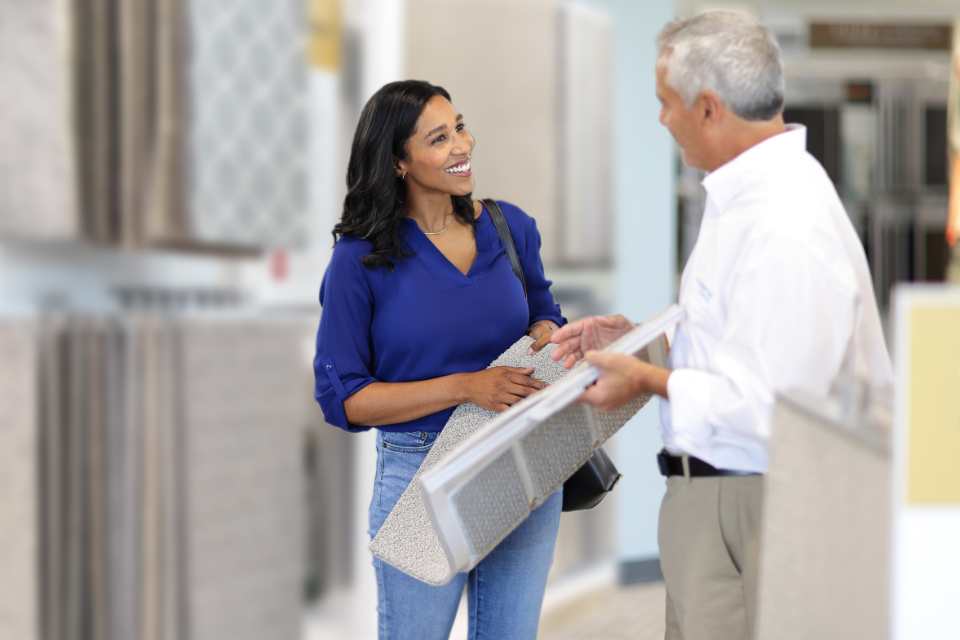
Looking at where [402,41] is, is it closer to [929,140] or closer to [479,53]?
[479,53]

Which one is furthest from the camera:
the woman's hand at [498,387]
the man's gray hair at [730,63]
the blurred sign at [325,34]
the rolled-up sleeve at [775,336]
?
the blurred sign at [325,34]

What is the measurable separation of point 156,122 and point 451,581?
60.7 inches

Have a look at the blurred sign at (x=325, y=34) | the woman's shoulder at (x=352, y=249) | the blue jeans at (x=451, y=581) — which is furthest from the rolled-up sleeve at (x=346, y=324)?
the blurred sign at (x=325, y=34)

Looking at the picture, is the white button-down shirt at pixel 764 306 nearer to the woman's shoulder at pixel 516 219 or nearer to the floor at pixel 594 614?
the woman's shoulder at pixel 516 219

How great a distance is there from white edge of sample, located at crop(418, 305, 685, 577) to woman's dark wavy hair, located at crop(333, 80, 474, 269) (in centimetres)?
51

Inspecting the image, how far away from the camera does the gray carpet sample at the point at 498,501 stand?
1846 millimetres

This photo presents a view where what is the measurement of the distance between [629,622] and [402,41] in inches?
98.0

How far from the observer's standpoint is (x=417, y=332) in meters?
2.01

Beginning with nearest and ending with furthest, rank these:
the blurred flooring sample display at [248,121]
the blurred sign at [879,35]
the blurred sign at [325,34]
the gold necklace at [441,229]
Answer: the gold necklace at [441,229], the blurred flooring sample display at [248,121], the blurred sign at [325,34], the blurred sign at [879,35]

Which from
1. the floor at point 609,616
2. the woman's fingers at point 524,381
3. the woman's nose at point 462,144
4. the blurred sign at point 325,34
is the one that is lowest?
the floor at point 609,616

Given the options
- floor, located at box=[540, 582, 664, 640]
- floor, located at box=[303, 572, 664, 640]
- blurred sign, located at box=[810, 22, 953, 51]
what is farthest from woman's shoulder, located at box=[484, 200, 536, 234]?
blurred sign, located at box=[810, 22, 953, 51]

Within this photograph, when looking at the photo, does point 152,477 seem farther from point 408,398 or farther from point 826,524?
point 826,524

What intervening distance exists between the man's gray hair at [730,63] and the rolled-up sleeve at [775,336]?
222 millimetres

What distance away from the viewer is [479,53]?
4676mm
